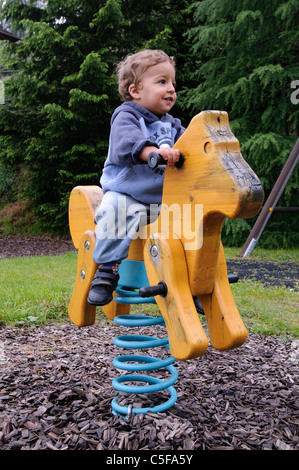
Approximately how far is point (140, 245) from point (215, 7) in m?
7.42

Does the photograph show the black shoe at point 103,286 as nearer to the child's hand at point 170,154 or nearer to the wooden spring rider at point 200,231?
the wooden spring rider at point 200,231

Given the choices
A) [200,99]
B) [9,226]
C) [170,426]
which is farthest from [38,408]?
[9,226]

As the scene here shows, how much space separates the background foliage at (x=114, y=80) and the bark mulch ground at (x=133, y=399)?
5133 millimetres

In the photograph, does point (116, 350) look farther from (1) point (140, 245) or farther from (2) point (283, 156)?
(2) point (283, 156)

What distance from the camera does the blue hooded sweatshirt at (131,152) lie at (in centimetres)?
186

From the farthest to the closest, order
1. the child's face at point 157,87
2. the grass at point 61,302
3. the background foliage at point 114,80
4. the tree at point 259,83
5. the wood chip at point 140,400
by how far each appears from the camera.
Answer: the background foliage at point 114,80 < the tree at point 259,83 < the grass at point 61,302 < the child's face at point 157,87 < the wood chip at point 140,400

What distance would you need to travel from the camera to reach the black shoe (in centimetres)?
191

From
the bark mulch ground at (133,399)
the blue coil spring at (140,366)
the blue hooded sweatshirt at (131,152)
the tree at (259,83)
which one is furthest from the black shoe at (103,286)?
the tree at (259,83)

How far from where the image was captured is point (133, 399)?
2191mm

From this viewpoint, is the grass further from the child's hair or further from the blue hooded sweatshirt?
the child's hair

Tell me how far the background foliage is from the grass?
338 cm

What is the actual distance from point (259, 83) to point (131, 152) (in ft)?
22.7

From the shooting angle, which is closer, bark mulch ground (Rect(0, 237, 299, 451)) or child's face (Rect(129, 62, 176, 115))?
bark mulch ground (Rect(0, 237, 299, 451))

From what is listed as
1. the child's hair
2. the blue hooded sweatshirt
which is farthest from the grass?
the child's hair
